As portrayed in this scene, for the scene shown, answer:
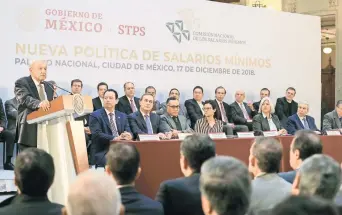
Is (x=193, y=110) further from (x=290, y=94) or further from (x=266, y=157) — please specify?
(x=266, y=157)

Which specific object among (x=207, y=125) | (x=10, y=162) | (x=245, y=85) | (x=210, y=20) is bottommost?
(x=10, y=162)

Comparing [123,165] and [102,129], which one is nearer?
[123,165]

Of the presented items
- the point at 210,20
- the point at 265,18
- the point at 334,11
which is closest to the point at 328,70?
the point at 334,11

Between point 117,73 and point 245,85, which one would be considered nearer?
point 117,73

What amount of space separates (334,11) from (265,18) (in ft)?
10.3

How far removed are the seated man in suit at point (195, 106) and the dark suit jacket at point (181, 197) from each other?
5.59 metres

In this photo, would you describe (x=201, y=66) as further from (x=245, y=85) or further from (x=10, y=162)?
(x=10, y=162)

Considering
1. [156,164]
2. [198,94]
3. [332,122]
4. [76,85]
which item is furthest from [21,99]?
[332,122]

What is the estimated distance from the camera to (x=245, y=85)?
9500 mm

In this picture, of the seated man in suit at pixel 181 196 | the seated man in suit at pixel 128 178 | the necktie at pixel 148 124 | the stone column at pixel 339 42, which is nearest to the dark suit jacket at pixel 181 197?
the seated man in suit at pixel 181 196

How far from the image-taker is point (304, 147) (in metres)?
3.04

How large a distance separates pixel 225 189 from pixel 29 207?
72 centimetres

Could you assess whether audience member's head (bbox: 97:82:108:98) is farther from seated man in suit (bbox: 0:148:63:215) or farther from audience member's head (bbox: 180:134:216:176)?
seated man in suit (bbox: 0:148:63:215)

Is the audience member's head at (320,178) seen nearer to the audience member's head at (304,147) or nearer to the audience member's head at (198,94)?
the audience member's head at (304,147)
